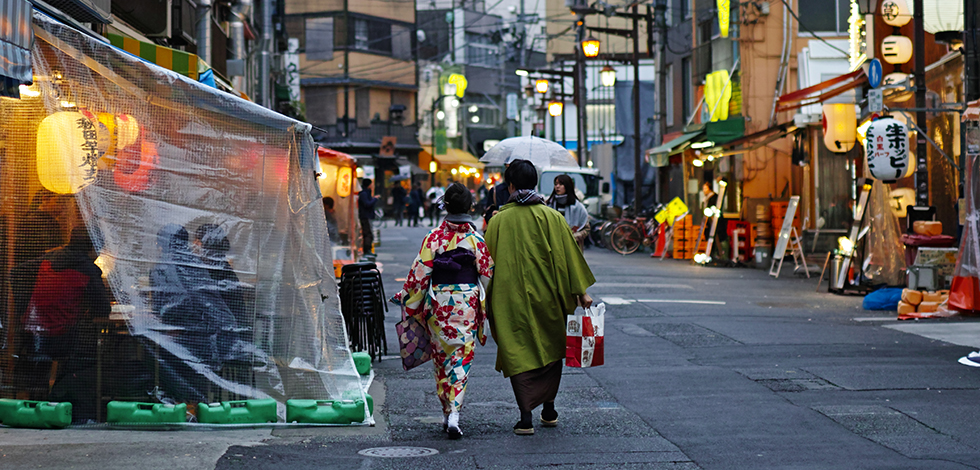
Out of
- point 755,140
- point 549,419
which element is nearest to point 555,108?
point 755,140

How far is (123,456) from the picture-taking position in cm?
593

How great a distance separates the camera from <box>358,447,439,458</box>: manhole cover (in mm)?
6277

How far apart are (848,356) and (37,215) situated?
7.57m

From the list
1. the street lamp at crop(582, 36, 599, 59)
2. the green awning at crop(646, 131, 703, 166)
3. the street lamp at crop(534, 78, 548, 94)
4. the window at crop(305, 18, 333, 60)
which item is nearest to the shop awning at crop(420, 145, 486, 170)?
the window at crop(305, 18, 333, 60)

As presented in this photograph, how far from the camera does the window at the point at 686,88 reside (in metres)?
35.2

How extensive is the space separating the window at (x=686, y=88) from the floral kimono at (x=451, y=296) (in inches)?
1145

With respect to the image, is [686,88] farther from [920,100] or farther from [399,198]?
[920,100]

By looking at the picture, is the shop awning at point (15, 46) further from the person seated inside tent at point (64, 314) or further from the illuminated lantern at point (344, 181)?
the illuminated lantern at point (344, 181)

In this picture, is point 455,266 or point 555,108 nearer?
point 455,266

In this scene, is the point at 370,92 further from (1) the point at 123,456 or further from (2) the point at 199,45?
(1) the point at 123,456

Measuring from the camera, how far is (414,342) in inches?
281

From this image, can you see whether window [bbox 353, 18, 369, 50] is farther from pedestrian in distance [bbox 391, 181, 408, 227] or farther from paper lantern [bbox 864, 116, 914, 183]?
paper lantern [bbox 864, 116, 914, 183]

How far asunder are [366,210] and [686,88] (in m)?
15.6

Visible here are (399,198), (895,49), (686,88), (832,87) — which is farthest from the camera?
(399,198)
